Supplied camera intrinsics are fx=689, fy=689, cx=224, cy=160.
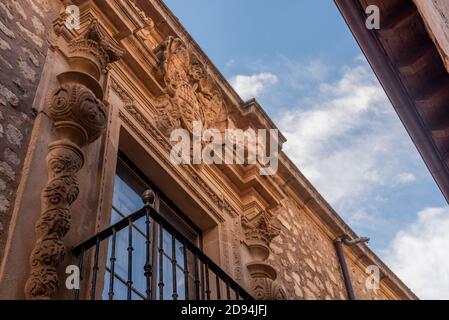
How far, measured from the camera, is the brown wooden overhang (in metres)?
5.44

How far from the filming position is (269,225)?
24.4 feet

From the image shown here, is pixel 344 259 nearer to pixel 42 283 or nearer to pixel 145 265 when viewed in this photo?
pixel 145 265

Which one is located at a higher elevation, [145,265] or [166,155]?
[166,155]

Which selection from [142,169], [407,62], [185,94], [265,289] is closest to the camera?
[407,62]

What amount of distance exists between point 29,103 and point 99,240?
3.99ft

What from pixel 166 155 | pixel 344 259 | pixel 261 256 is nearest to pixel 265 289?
pixel 261 256

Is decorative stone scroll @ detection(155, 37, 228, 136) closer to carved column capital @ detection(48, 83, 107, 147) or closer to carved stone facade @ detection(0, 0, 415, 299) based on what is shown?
carved stone facade @ detection(0, 0, 415, 299)

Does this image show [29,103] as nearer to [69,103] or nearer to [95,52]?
[69,103]

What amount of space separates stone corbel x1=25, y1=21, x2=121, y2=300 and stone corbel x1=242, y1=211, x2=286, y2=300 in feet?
8.17

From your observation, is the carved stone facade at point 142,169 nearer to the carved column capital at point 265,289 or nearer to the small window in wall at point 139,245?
the carved column capital at point 265,289

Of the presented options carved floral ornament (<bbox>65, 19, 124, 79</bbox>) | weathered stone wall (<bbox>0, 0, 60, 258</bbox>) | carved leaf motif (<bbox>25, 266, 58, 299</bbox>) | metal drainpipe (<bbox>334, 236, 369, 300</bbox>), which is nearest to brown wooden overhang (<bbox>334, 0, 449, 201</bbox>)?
carved floral ornament (<bbox>65, 19, 124, 79</bbox>)

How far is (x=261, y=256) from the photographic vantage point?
23.5 feet

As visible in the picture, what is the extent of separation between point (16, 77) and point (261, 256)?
335 cm
